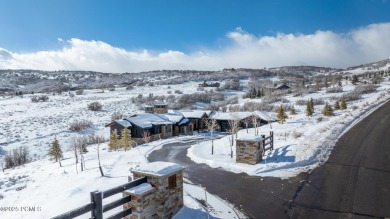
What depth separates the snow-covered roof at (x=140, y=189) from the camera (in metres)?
8.15

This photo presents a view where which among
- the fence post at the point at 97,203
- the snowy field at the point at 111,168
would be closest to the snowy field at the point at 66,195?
the snowy field at the point at 111,168

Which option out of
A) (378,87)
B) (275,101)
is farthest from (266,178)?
(378,87)

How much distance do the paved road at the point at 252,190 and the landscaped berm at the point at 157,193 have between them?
2616 millimetres

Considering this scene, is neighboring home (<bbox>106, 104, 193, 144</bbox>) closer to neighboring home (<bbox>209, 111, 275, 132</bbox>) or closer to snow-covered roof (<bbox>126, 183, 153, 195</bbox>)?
neighboring home (<bbox>209, 111, 275, 132</bbox>)

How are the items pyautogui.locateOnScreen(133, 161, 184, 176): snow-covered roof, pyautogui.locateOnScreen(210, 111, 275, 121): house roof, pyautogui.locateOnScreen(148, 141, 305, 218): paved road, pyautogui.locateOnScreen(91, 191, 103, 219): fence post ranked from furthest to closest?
1. pyautogui.locateOnScreen(210, 111, 275, 121): house roof
2. pyautogui.locateOnScreen(148, 141, 305, 218): paved road
3. pyautogui.locateOnScreen(133, 161, 184, 176): snow-covered roof
4. pyautogui.locateOnScreen(91, 191, 103, 219): fence post

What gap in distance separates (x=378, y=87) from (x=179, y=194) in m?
76.8

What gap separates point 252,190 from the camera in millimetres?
12234

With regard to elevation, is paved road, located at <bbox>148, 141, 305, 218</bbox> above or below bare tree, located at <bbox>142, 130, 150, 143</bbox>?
above

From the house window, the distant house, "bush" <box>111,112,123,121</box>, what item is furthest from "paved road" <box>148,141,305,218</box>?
"bush" <box>111,112,123,121</box>

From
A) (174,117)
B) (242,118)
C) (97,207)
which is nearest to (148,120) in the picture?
(174,117)

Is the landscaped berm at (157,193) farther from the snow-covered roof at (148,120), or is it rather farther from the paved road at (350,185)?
the snow-covered roof at (148,120)

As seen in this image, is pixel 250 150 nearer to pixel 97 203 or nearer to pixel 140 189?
pixel 140 189

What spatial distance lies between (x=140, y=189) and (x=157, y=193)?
0.64 m

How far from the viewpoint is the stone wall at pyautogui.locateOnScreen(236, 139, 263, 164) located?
1625 centimetres
